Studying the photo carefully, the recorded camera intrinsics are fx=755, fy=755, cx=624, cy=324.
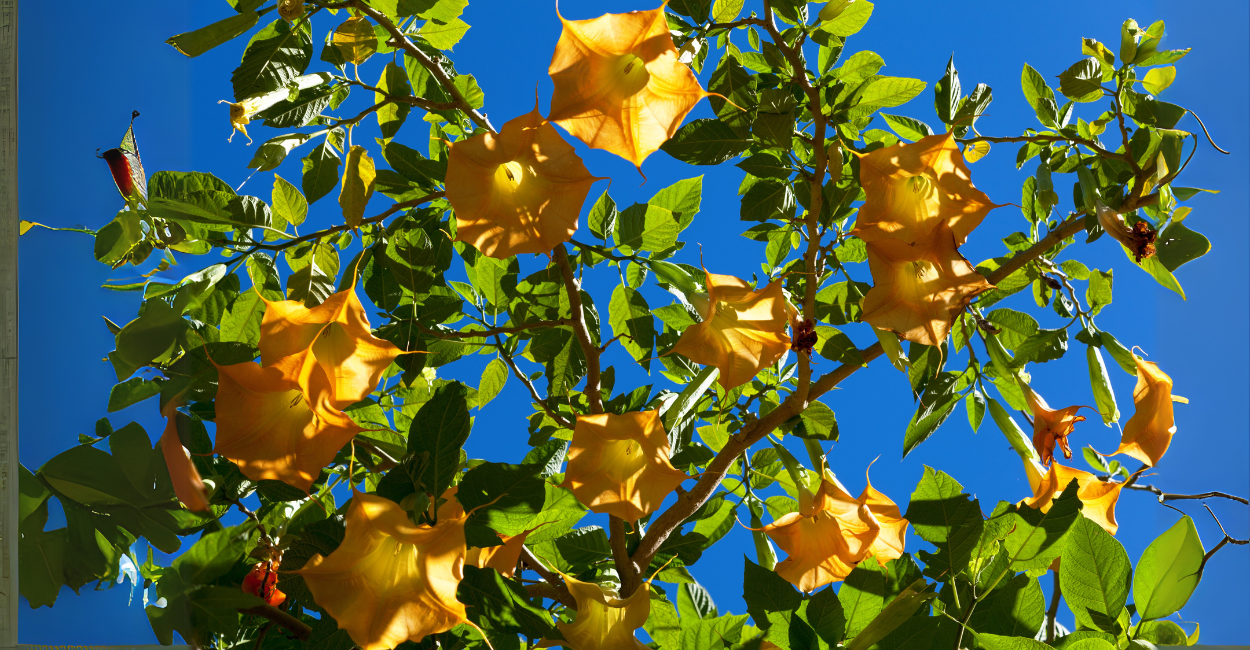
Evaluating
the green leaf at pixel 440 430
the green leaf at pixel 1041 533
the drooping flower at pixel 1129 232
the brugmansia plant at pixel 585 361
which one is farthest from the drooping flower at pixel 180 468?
the drooping flower at pixel 1129 232

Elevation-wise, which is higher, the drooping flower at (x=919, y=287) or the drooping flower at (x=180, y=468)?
the drooping flower at (x=919, y=287)

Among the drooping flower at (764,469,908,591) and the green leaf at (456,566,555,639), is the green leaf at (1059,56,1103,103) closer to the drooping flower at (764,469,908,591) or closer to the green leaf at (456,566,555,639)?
the drooping flower at (764,469,908,591)

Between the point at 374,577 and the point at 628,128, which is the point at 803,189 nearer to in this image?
the point at 628,128

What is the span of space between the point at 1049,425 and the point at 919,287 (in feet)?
0.62

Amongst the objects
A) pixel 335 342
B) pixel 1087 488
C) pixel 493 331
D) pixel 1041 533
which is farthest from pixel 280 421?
pixel 1087 488

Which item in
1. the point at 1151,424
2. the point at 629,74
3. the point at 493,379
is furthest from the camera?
the point at 493,379

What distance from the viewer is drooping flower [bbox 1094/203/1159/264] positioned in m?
0.48

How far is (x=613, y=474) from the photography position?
440 mm

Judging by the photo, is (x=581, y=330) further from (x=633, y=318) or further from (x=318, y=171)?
(x=318, y=171)

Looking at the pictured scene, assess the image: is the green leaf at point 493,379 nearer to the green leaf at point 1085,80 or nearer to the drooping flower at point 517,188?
the drooping flower at point 517,188

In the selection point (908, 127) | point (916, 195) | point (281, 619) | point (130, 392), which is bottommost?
point (281, 619)

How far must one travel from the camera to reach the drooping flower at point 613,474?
418mm

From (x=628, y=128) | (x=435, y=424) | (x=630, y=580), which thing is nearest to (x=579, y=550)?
(x=630, y=580)

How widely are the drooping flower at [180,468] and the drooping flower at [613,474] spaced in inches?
8.1
